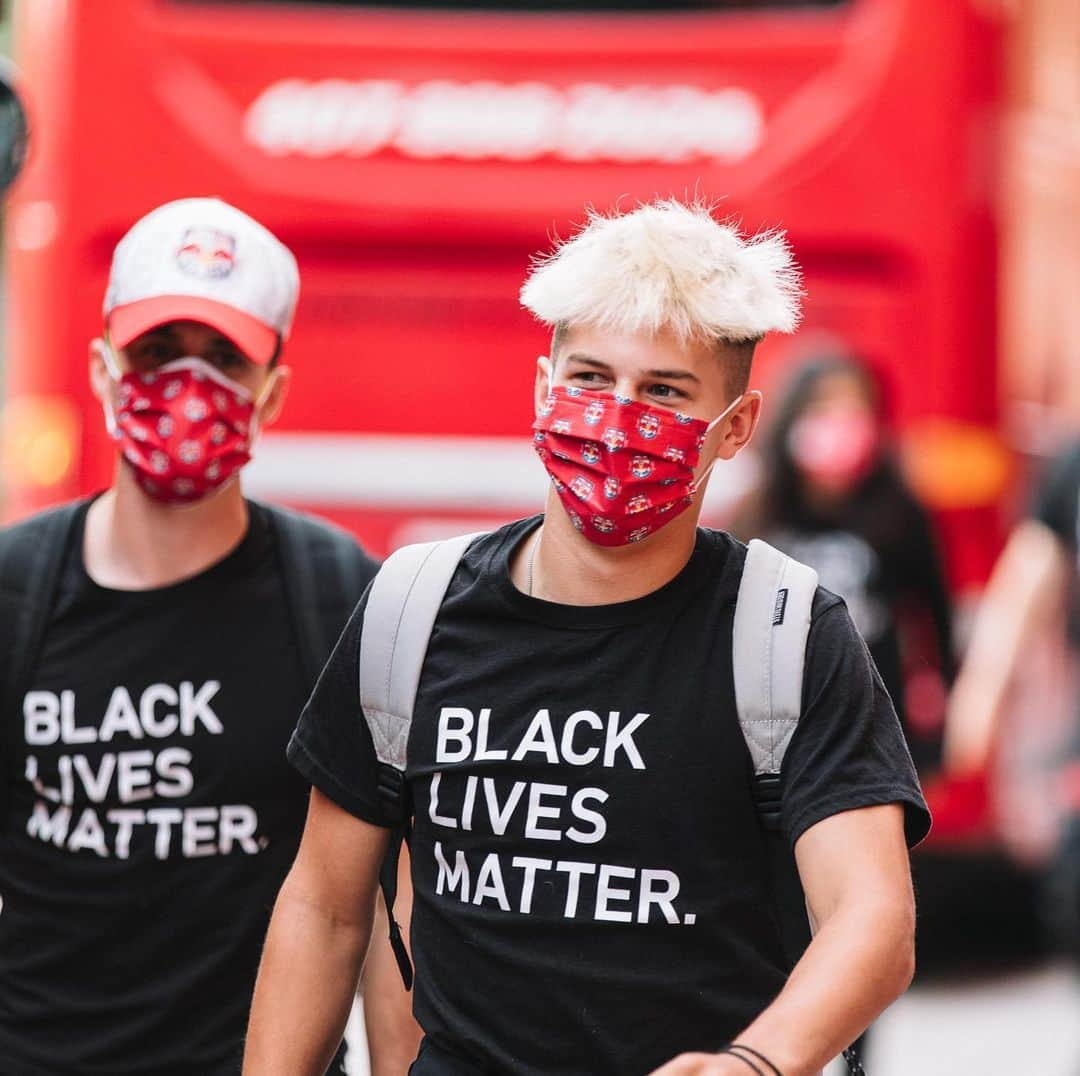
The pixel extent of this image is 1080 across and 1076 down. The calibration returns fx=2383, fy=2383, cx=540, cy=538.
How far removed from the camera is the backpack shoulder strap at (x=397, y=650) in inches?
113

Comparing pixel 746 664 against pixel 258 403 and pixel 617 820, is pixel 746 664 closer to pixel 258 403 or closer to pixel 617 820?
pixel 617 820

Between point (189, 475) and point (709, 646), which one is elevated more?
point (189, 475)

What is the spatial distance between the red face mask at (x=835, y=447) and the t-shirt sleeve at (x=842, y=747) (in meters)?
3.30

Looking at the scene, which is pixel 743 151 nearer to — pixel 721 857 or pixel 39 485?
pixel 39 485

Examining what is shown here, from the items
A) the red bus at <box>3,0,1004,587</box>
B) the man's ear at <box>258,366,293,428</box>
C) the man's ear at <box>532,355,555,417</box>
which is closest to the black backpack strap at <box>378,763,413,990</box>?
the man's ear at <box>532,355,555,417</box>

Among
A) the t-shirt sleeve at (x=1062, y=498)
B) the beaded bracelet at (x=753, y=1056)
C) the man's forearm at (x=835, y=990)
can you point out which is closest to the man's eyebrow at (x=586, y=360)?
the man's forearm at (x=835, y=990)

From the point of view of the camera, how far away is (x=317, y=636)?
11.5 ft

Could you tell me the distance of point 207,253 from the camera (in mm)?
3627

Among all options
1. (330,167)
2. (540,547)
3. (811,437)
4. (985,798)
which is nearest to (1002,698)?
(811,437)

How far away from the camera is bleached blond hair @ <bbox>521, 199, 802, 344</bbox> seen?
109 inches

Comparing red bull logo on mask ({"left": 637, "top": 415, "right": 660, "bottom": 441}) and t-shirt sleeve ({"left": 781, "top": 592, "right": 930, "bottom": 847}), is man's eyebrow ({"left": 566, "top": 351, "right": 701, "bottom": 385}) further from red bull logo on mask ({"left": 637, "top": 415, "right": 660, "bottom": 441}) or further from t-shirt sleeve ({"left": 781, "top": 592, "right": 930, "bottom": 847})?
t-shirt sleeve ({"left": 781, "top": 592, "right": 930, "bottom": 847})

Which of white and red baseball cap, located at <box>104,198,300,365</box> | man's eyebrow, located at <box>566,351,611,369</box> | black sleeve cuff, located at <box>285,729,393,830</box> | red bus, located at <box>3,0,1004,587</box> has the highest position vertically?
red bus, located at <box>3,0,1004,587</box>

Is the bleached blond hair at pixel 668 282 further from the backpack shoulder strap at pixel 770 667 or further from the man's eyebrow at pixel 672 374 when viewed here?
the backpack shoulder strap at pixel 770 667

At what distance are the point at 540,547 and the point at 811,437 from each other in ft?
10.5
